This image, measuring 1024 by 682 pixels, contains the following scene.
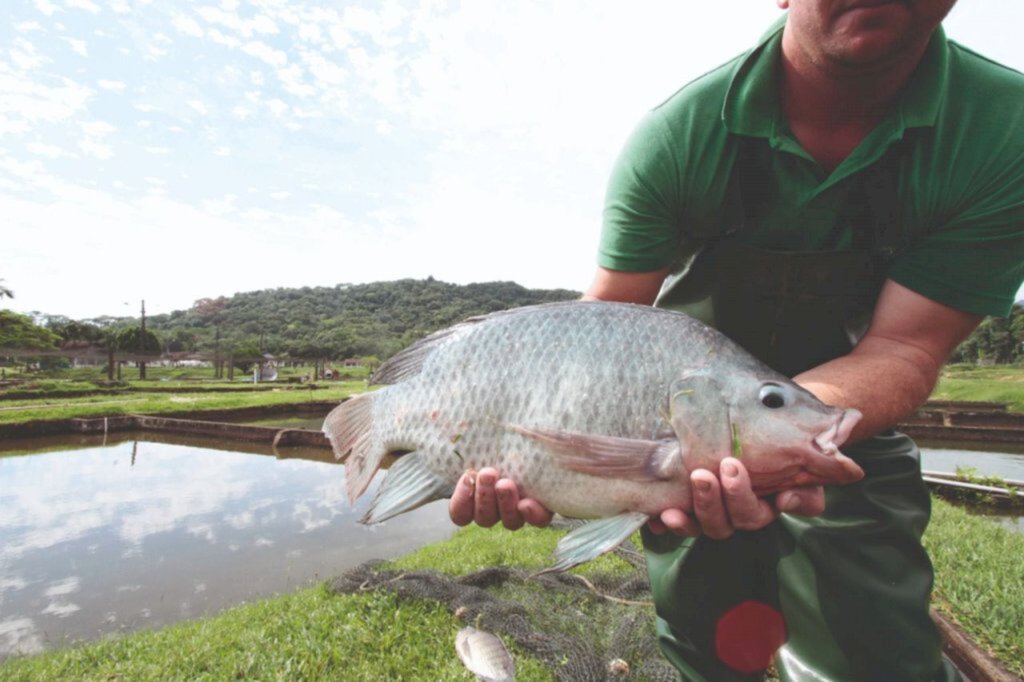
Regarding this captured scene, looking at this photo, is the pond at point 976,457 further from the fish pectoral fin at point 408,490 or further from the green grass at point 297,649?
the fish pectoral fin at point 408,490

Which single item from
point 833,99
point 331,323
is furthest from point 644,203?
point 331,323

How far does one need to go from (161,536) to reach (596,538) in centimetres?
1016

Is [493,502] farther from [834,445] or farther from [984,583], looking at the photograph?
[984,583]

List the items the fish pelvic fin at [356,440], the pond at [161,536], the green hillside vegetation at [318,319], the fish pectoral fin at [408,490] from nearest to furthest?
the fish pectoral fin at [408,490] < the fish pelvic fin at [356,440] < the pond at [161,536] < the green hillside vegetation at [318,319]

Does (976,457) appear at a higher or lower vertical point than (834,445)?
lower

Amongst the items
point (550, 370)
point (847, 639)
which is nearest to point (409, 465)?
point (550, 370)

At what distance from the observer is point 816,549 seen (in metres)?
2.21

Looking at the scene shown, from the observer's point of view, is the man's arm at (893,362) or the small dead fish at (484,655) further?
the small dead fish at (484,655)

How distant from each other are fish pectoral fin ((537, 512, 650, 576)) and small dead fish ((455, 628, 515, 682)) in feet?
6.97

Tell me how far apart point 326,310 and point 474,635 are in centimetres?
10854

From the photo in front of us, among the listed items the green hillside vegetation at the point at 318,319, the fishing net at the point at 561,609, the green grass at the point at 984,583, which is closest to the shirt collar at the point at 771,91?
the fishing net at the point at 561,609

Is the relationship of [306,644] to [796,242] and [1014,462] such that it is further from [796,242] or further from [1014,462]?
[1014,462]

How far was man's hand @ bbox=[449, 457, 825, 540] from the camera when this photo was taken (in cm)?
155

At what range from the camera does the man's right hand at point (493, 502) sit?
1.75m
